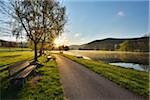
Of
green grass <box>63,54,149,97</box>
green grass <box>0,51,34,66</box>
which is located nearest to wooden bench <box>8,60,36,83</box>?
green grass <box>63,54,149,97</box>

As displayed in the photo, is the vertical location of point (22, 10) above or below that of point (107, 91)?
above

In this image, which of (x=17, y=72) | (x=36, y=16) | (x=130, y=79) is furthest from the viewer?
(x=36, y=16)

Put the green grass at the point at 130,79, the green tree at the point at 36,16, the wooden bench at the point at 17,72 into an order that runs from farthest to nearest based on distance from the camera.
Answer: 1. the green tree at the point at 36,16
2. the green grass at the point at 130,79
3. the wooden bench at the point at 17,72

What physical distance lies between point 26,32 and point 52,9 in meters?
3.66

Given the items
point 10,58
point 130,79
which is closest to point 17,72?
point 130,79

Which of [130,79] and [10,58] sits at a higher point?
[10,58]

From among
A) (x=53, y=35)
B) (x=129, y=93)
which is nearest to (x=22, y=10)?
(x=53, y=35)

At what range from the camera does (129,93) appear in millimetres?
6473

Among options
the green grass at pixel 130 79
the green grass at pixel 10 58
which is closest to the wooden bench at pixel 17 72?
the green grass at pixel 130 79

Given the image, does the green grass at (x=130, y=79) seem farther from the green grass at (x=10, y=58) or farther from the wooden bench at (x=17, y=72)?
the green grass at (x=10, y=58)

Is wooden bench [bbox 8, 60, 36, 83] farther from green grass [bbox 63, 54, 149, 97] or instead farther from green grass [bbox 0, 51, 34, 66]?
green grass [bbox 0, 51, 34, 66]

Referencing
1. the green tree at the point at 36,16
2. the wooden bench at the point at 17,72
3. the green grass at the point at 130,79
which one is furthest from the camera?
the green tree at the point at 36,16

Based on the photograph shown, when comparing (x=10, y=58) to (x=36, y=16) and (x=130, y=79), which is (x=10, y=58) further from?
(x=130, y=79)

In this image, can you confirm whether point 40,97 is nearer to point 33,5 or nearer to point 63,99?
point 63,99
